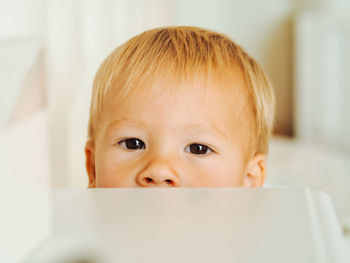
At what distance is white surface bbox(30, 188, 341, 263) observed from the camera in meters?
0.16

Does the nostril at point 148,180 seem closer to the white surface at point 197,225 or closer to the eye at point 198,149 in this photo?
the eye at point 198,149

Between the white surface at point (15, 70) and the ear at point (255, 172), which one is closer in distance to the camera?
the white surface at point (15, 70)

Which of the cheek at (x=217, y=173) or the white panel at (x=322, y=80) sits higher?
the cheek at (x=217, y=173)

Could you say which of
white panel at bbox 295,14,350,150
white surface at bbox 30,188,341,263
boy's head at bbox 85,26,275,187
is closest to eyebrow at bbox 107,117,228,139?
boy's head at bbox 85,26,275,187

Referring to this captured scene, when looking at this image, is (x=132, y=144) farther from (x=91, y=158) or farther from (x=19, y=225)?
(x=19, y=225)

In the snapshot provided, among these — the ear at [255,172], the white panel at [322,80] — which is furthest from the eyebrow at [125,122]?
the white panel at [322,80]

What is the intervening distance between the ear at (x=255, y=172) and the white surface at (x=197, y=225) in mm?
270

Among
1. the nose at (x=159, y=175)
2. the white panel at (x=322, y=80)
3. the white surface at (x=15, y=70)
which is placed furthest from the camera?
the white panel at (x=322, y=80)

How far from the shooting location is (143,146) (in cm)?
40

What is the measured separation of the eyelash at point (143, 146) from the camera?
15.9 inches

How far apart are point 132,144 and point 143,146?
0.06ft

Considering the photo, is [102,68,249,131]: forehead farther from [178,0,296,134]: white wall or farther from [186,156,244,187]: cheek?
[178,0,296,134]: white wall

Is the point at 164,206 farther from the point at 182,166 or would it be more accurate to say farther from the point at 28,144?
the point at 182,166

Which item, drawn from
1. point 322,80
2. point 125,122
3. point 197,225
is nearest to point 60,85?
point 125,122
